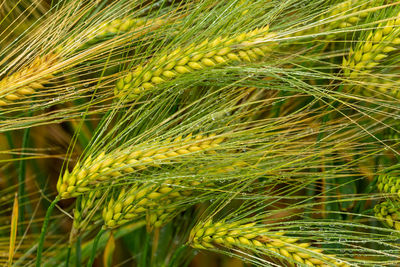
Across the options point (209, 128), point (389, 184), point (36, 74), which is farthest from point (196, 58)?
point (389, 184)

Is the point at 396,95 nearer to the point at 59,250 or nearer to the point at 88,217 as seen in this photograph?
the point at 88,217

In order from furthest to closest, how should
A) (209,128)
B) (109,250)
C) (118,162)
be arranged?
(109,250)
(209,128)
(118,162)

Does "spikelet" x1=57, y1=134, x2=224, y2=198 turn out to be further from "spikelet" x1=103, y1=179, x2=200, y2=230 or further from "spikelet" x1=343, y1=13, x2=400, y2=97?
"spikelet" x1=343, y1=13, x2=400, y2=97

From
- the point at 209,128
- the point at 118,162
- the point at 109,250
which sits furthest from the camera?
the point at 109,250

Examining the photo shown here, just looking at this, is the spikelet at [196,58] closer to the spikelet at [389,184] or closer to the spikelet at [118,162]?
the spikelet at [118,162]

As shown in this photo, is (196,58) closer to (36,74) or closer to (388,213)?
(36,74)

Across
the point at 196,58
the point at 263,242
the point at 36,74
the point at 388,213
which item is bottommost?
the point at 388,213

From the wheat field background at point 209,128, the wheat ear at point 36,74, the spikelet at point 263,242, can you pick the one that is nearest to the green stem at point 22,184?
the wheat field background at point 209,128

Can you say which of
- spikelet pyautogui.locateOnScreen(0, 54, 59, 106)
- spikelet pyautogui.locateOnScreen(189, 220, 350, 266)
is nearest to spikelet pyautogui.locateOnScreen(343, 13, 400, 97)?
spikelet pyautogui.locateOnScreen(189, 220, 350, 266)
